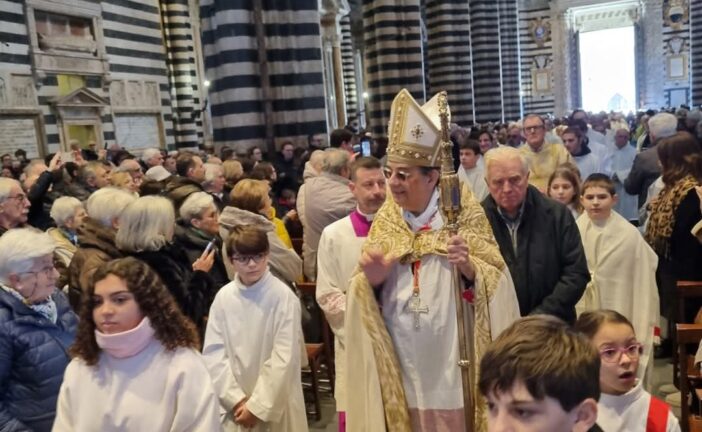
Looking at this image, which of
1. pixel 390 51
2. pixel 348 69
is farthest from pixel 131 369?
pixel 348 69

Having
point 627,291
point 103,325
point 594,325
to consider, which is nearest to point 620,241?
point 627,291

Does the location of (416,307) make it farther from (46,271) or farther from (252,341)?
(46,271)

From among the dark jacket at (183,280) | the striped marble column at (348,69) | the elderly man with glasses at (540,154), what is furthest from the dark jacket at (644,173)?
the striped marble column at (348,69)

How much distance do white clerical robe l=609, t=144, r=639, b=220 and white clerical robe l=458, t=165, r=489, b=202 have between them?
8.26 feet

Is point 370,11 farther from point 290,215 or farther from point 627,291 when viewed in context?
point 627,291

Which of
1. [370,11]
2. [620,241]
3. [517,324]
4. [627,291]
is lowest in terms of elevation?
[627,291]

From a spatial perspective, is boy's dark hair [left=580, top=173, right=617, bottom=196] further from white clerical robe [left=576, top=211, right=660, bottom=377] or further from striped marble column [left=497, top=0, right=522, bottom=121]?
striped marble column [left=497, top=0, right=522, bottom=121]

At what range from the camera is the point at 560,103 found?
34.2m

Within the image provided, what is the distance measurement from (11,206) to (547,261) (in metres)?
3.98

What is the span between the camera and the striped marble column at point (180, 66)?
880 inches

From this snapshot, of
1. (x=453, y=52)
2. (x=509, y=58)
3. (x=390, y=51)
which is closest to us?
(x=390, y=51)

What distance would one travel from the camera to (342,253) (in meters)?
3.66

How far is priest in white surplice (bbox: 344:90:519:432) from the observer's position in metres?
2.81

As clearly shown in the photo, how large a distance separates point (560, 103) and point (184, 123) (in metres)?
20.7
